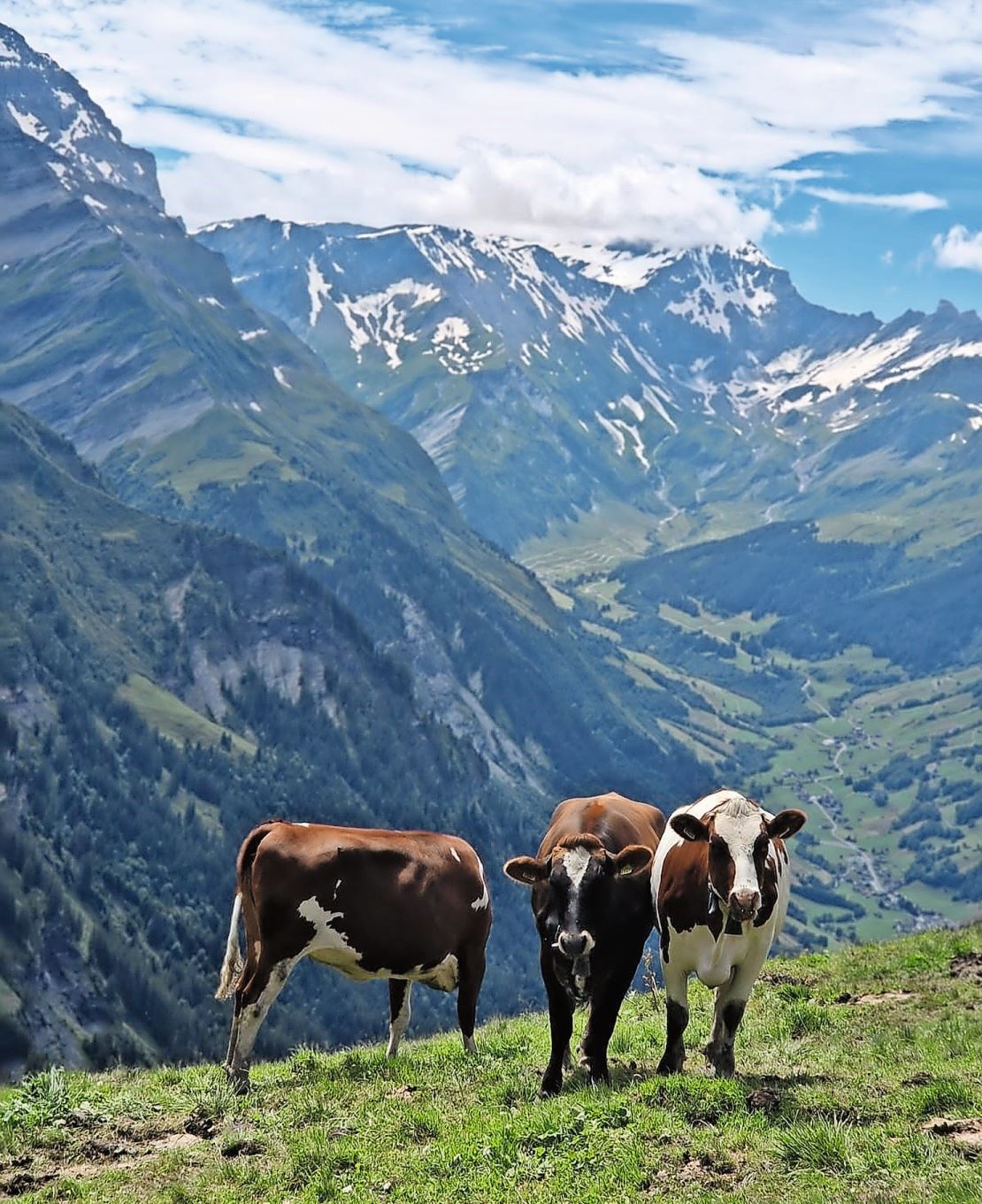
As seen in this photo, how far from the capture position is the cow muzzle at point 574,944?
65.7 ft

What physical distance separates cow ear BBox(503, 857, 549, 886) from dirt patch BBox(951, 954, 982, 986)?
463 inches

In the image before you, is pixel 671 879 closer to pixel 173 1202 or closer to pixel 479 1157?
pixel 479 1157

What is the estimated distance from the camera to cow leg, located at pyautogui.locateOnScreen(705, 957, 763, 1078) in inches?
825

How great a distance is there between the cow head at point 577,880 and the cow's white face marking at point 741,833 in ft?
4.15

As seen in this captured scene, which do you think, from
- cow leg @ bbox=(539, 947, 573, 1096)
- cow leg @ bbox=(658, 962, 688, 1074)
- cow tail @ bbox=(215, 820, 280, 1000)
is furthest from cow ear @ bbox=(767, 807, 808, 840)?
cow tail @ bbox=(215, 820, 280, 1000)

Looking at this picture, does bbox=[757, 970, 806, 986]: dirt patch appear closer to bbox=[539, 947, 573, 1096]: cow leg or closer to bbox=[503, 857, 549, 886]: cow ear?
bbox=[539, 947, 573, 1096]: cow leg

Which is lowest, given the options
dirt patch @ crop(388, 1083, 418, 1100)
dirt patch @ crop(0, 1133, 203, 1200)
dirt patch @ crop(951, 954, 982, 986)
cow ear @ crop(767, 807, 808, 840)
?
dirt patch @ crop(951, 954, 982, 986)

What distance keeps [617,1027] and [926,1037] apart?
5.94 meters

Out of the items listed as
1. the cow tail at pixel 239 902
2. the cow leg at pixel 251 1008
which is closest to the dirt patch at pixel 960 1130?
the cow leg at pixel 251 1008

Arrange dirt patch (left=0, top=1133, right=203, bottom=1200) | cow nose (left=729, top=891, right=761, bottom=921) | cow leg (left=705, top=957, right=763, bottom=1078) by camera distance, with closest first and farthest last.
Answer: dirt patch (left=0, top=1133, right=203, bottom=1200)
cow nose (left=729, top=891, right=761, bottom=921)
cow leg (left=705, top=957, right=763, bottom=1078)

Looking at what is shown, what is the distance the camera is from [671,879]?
2156cm

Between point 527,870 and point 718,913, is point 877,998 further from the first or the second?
point 527,870

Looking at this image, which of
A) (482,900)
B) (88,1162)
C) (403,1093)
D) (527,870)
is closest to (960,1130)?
(527,870)

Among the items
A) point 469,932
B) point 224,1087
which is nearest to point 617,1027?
point 469,932
